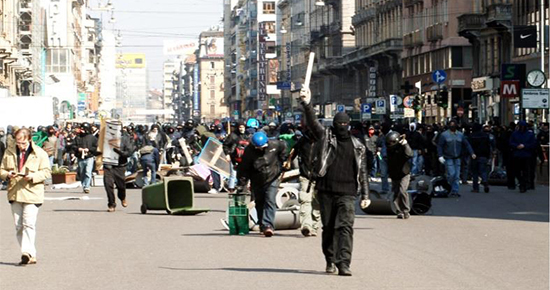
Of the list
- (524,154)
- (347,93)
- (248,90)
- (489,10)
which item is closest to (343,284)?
(524,154)

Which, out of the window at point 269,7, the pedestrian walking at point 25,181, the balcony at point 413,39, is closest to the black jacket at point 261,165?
the pedestrian walking at point 25,181

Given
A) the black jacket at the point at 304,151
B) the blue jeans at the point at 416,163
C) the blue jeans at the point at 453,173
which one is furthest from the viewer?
the blue jeans at the point at 416,163

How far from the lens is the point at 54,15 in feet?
413

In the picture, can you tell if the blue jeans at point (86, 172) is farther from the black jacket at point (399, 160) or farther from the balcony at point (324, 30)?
the balcony at point (324, 30)

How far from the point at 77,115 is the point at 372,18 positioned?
32.4 meters

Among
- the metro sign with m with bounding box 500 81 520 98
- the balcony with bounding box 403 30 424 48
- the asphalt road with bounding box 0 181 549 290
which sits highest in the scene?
the balcony with bounding box 403 30 424 48

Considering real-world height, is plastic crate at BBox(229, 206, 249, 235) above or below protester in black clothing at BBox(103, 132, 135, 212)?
below

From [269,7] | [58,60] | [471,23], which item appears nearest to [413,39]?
[471,23]

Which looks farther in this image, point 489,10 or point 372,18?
point 372,18

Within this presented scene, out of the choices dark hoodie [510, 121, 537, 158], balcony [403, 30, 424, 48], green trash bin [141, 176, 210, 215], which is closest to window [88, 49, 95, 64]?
balcony [403, 30, 424, 48]

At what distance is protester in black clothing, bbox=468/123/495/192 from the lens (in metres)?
30.7

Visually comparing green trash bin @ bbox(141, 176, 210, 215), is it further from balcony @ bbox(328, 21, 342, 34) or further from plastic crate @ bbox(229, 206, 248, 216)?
balcony @ bbox(328, 21, 342, 34)

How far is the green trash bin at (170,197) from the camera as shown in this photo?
2362 centimetres

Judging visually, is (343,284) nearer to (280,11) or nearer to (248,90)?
(280,11)
